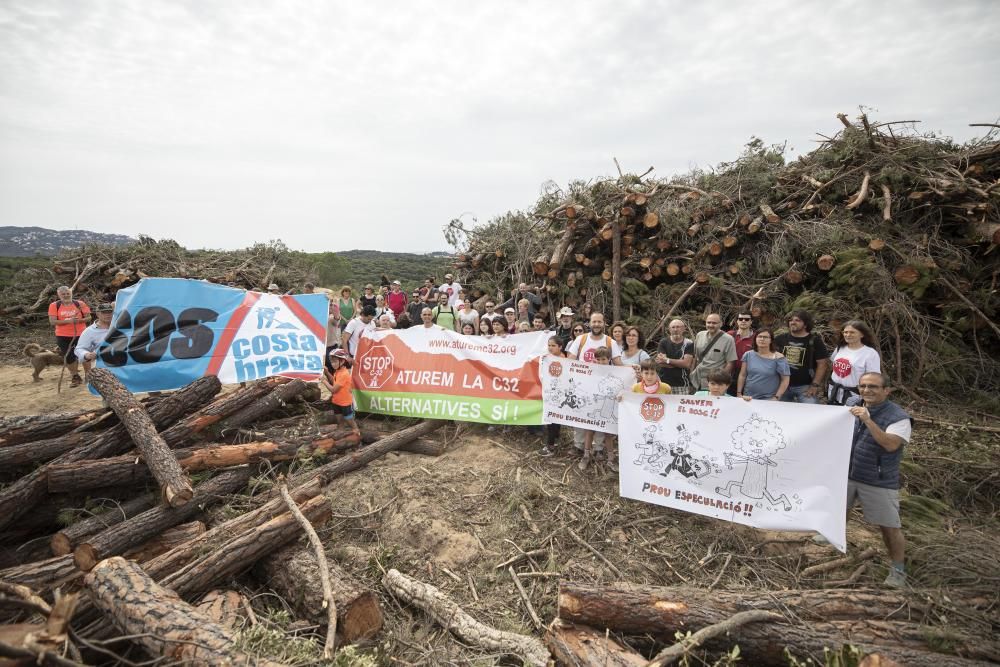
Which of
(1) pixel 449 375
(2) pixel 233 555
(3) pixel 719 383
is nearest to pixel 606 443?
(3) pixel 719 383

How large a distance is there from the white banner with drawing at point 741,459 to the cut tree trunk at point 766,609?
74cm

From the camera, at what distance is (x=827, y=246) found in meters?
7.29

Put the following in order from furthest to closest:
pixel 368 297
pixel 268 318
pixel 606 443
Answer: pixel 368 297
pixel 268 318
pixel 606 443

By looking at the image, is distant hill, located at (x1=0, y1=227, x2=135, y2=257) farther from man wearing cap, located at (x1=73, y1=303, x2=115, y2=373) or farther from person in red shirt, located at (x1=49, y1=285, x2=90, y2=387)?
man wearing cap, located at (x1=73, y1=303, x2=115, y2=373)

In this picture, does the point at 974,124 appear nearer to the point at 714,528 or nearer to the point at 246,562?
the point at 714,528

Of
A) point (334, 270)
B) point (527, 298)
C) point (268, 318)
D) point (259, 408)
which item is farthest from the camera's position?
point (334, 270)

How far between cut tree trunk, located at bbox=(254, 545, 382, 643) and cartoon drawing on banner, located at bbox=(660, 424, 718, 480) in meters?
3.03

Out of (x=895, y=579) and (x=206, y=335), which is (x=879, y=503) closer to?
(x=895, y=579)

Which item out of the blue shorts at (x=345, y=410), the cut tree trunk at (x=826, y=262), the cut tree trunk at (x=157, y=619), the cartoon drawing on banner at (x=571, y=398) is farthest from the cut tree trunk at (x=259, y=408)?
the cut tree trunk at (x=826, y=262)

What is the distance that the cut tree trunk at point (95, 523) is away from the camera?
3967mm

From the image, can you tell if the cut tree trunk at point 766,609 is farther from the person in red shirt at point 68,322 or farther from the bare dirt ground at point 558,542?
the person in red shirt at point 68,322

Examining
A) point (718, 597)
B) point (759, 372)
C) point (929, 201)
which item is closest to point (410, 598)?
point (718, 597)

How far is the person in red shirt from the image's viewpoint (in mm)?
8312

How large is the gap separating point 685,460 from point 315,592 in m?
3.52
